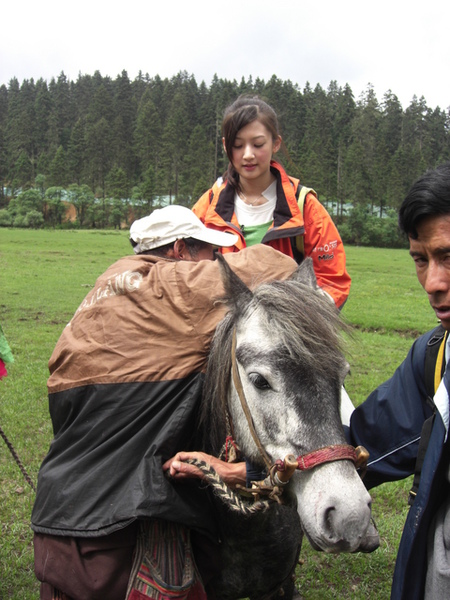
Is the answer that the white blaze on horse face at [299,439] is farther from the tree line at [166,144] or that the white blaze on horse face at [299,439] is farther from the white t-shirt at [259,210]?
the tree line at [166,144]

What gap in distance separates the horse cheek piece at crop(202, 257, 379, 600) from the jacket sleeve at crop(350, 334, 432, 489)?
1.22ft

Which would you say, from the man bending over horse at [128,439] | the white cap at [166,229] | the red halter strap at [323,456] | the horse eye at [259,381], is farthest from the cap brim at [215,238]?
the red halter strap at [323,456]

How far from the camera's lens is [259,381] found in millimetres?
1982

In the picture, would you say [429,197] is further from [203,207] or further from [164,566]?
[203,207]

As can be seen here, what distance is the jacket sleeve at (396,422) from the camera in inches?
86.6

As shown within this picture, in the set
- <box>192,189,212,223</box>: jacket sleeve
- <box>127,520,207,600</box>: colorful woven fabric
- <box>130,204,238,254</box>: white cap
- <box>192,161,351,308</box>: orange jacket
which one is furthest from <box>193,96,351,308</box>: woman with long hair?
<box>127,520,207,600</box>: colorful woven fabric

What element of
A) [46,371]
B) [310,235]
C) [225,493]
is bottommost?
[46,371]

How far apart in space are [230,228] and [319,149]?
212 feet

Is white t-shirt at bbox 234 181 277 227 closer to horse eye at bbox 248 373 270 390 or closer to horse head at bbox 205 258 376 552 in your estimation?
horse head at bbox 205 258 376 552

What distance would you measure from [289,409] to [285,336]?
270 millimetres

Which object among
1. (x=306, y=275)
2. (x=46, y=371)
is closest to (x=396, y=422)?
(x=306, y=275)

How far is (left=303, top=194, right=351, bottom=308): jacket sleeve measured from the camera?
337 centimetres

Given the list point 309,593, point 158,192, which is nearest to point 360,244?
point 158,192

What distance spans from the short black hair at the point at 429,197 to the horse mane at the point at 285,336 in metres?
0.50
